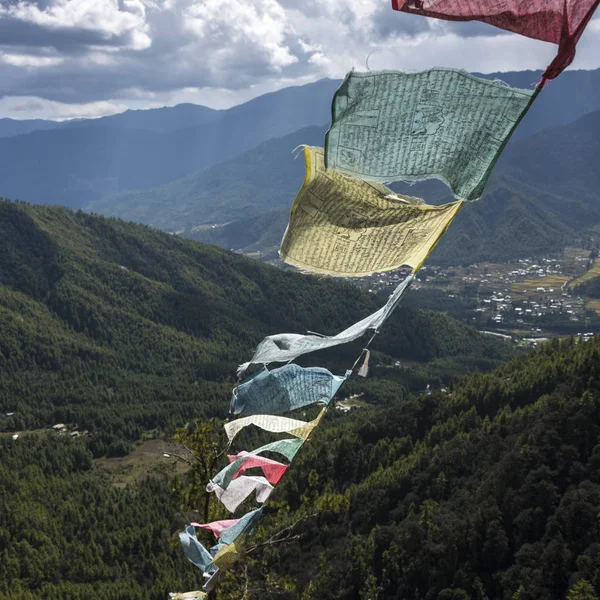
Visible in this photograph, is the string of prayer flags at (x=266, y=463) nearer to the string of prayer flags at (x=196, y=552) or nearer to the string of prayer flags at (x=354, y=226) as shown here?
the string of prayer flags at (x=196, y=552)

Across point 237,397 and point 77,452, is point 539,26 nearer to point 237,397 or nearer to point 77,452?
point 237,397

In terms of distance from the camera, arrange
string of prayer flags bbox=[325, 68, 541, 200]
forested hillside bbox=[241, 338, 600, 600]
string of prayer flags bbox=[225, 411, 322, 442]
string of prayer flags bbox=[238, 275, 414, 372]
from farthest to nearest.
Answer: forested hillside bbox=[241, 338, 600, 600] → string of prayer flags bbox=[225, 411, 322, 442] → string of prayer flags bbox=[238, 275, 414, 372] → string of prayer flags bbox=[325, 68, 541, 200]

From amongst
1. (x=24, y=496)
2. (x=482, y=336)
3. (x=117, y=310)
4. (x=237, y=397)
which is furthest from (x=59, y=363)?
(x=237, y=397)

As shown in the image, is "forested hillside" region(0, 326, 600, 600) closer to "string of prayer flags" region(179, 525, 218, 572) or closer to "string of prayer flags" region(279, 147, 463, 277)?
"string of prayer flags" region(179, 525, 218, 572)

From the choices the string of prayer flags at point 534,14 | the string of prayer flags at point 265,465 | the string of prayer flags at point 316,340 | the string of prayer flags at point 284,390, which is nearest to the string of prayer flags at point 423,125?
the string of prayer flags at point 534,14

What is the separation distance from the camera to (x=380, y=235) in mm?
4426

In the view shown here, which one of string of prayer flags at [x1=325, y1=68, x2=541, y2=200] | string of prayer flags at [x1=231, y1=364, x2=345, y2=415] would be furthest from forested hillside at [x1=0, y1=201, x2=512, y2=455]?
string of prayer flags at [x1=325, y1=68, x2=541, y2=200]

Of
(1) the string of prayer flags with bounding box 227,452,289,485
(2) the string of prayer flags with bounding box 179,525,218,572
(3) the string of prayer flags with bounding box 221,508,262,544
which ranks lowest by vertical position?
(2) the string of prayer flags with bounding box 179,525,218,572

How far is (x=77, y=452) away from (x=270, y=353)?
73.2m

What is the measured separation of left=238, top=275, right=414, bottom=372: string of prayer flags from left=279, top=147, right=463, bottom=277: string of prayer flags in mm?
274

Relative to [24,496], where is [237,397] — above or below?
above

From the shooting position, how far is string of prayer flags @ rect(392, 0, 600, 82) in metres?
3.29

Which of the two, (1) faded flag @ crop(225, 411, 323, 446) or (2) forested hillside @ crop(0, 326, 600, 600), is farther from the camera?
(2) forested hillside @ crop(0, 326, 600, 600)

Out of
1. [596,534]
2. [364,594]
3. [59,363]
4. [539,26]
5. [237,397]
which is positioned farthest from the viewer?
[59,363]
